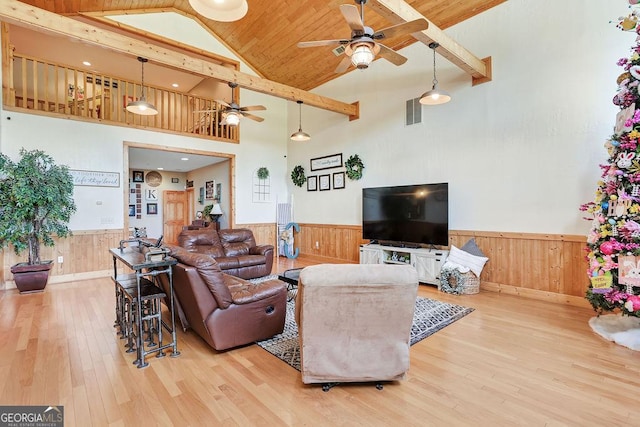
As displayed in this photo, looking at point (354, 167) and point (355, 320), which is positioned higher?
point (354, 167)

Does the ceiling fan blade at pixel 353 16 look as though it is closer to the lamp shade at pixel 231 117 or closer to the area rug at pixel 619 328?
the lamp shade at pixel 231 117

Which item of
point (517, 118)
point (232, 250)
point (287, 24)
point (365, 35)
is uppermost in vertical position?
point (287, 24)

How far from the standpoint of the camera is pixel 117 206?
5.85 metres

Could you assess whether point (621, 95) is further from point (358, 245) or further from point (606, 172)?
point (358, 245)

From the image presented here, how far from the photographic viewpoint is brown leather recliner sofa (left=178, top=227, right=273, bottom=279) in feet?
16.7

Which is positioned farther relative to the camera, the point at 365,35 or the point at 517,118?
the point at 517,118

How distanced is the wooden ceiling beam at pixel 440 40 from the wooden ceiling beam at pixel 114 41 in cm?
236

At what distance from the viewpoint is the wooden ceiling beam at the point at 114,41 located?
3.04 meters

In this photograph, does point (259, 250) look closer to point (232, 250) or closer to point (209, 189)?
point (232, 250)

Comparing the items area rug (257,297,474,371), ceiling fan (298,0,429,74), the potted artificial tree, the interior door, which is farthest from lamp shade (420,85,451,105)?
the interior door

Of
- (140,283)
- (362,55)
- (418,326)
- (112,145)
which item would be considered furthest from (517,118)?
(112,145)

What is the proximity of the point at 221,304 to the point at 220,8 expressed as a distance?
2239 millimetres

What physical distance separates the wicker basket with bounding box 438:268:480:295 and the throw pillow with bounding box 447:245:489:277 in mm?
109

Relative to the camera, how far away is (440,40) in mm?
3803
